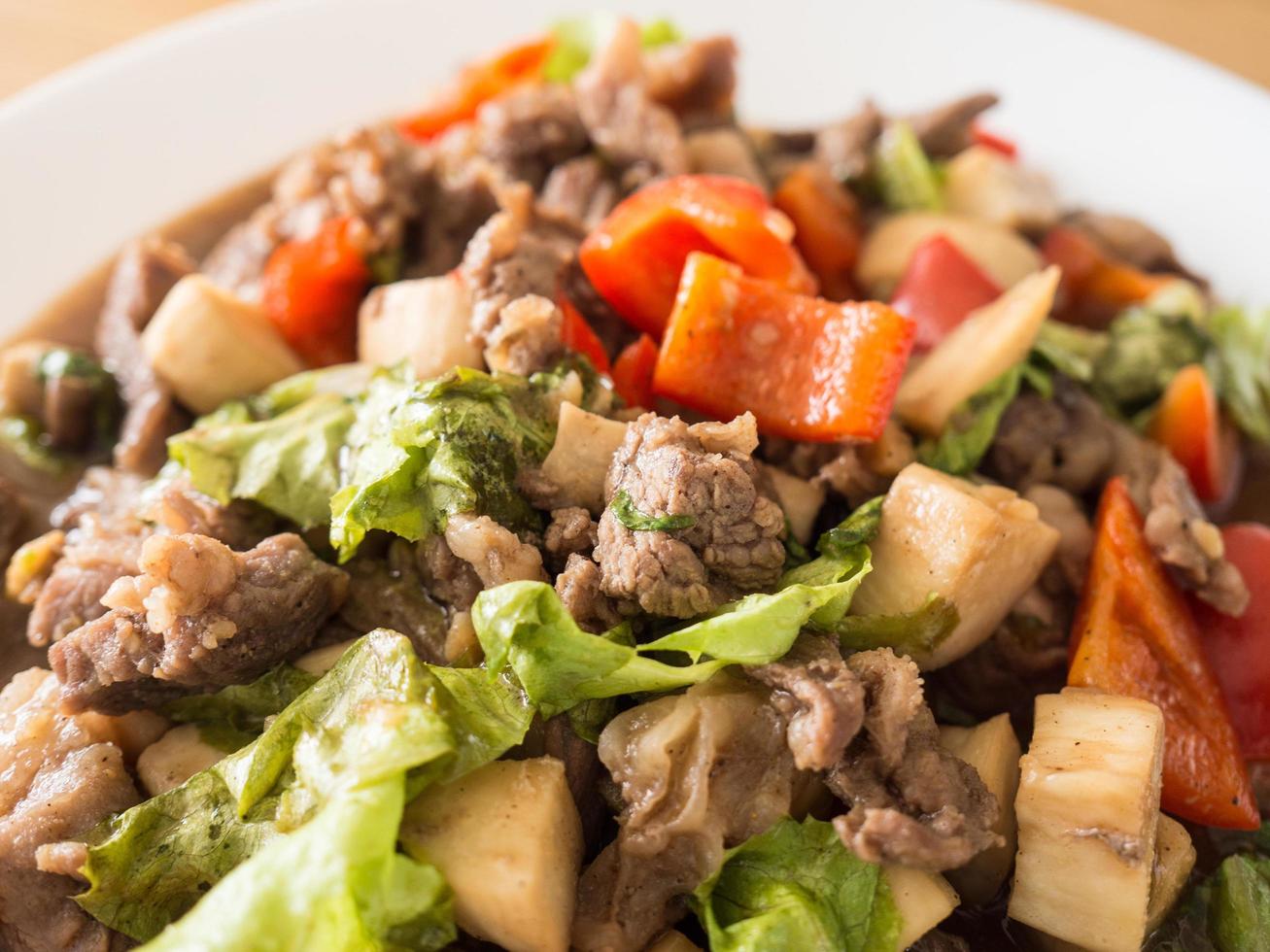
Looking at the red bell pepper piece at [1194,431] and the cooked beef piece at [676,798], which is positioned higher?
the cooked beef piece at [676,798]

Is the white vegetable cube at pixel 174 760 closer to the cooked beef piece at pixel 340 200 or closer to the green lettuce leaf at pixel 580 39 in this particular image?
the cooked beef piece at pixel 340 200

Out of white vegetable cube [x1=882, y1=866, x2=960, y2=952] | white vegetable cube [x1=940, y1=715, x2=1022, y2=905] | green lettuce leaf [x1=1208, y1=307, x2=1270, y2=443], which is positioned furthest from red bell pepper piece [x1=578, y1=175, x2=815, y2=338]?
green lettuce leaf [x1=1208, y1=307, x2=1270, y2=443]

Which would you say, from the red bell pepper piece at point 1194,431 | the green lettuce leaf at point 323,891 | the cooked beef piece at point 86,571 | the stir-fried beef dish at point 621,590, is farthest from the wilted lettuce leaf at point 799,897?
the red bell pepper piece at point 1194,431

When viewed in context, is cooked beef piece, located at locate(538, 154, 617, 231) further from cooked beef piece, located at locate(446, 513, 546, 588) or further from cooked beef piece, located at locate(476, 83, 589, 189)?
cooked beef piece, located at locate(446, 513, 546, 588)

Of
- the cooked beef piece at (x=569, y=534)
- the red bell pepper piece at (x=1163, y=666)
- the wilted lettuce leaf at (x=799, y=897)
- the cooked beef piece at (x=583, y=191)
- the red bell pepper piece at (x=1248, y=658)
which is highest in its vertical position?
the cooked beef piece at (x=583, y=191)

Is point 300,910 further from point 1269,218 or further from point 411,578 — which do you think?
point 1269,218

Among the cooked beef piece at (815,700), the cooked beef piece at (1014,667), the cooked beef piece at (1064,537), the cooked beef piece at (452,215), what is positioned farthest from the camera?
the cooked beef piece at (452,215)
